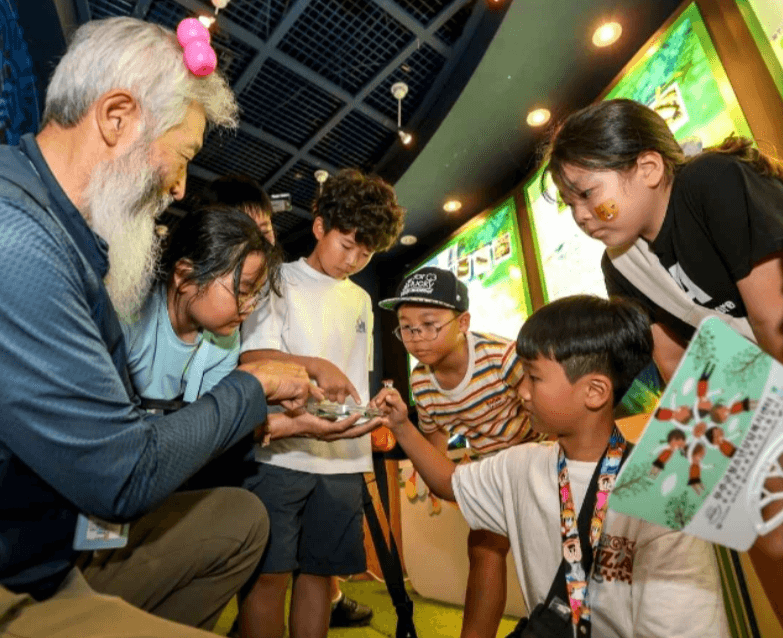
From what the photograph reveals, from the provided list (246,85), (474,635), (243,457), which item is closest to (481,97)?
(246,85)

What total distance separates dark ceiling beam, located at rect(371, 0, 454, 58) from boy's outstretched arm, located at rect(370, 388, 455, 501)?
8.92 ft

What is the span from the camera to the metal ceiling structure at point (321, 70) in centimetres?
309

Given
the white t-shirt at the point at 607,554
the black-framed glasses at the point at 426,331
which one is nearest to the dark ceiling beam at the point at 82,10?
the black-framed glasses at the point at 426,331

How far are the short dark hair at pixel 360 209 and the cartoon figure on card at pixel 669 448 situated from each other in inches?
66.8

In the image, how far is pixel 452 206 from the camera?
4645 mm

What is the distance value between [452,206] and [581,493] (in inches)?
150

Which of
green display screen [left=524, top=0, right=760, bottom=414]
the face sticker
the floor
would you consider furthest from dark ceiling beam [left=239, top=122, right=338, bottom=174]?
the floor

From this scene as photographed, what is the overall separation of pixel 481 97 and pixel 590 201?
2362 millimetres

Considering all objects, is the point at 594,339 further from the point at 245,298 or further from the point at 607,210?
the point at 245,298

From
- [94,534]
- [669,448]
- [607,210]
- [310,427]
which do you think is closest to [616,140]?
[607,210]

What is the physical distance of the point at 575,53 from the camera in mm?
3074

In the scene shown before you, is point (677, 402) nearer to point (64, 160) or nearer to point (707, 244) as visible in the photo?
point (707, 244)

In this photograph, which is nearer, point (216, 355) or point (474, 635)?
point (216, 355)

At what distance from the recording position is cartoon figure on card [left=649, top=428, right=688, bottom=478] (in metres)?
0.52
